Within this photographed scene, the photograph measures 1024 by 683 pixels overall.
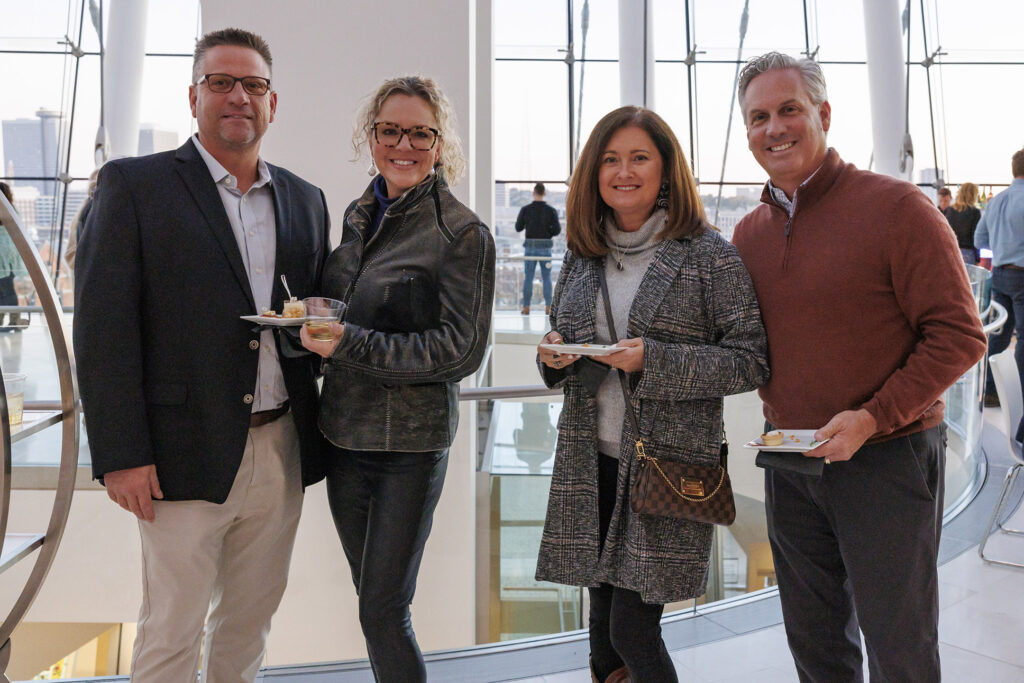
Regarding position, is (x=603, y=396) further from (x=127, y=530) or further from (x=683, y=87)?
(x=683, y=87)

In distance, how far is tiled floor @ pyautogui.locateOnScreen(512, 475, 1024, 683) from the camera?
2654 millimetres

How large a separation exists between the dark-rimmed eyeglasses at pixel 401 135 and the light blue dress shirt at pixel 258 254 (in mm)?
319

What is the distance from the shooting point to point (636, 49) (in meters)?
11.8

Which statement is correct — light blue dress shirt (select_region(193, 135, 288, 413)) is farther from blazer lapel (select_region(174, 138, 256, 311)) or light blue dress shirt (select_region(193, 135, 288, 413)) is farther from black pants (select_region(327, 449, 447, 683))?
black pants (select_region(327, 449, 447, 683))

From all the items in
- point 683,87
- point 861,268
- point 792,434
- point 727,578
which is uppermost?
point 683,87

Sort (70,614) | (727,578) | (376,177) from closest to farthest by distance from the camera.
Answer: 1. (376,177)
2. (727,578)
3. (70,614)

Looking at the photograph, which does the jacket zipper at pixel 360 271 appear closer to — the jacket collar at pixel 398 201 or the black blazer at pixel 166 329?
the jacket collar at pixel 398 201

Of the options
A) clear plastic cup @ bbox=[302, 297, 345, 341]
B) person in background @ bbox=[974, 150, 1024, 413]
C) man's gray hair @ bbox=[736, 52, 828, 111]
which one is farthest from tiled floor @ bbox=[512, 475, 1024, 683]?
person in background @ bbox=[974, 150, 1024, 413]

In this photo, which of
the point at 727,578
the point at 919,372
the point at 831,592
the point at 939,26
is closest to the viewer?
the point at 919,372

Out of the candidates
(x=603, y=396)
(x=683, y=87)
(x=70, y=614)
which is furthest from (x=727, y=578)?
(x=683, y=87)

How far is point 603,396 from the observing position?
1.98 meters

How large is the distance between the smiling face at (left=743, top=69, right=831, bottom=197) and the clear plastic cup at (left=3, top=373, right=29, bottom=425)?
188 centimetres

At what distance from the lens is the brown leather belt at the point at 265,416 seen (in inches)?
76.5

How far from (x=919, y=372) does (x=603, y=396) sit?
697 millimetres
